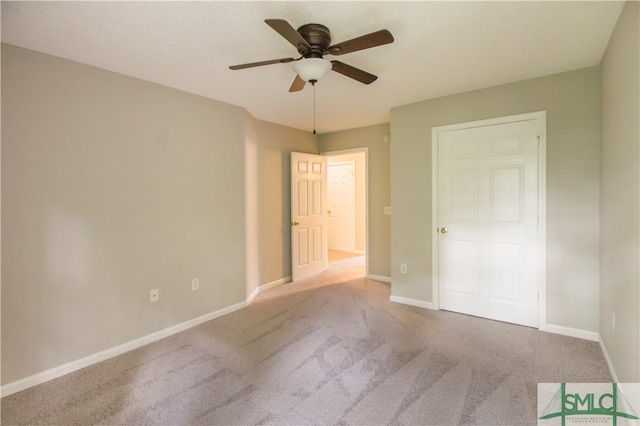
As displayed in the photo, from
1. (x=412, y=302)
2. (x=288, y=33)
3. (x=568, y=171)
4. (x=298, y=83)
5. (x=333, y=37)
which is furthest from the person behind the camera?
(x=412, y=302)

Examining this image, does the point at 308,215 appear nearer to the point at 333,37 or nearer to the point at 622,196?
the point at 333,37

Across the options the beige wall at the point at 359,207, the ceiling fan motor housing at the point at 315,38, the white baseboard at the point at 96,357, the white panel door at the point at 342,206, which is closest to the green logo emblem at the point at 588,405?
the ceiling fan motor housing at the point at 315,38

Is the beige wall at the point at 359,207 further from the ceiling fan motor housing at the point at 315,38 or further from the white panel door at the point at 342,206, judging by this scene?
the ceiling fan motor housing at the point at 315,38

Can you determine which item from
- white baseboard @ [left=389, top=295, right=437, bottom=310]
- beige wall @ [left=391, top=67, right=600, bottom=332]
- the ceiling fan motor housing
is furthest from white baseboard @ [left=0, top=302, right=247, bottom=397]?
beige wall @ [left=391, top=67, right=600, bottom=332]

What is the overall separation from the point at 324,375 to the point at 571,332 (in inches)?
91.9

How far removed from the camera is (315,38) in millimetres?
1965

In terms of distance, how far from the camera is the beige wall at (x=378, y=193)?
4785mm

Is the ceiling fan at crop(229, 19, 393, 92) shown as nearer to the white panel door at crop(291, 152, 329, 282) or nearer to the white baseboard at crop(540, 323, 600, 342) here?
the white panel door at crop(291, 152, 329, 282)

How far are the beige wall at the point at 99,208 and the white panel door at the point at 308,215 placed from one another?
4.74 ft

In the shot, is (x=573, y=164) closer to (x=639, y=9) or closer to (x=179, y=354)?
(x=639, y=9)

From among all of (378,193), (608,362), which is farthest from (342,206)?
(608,362)

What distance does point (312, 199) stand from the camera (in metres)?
5.18

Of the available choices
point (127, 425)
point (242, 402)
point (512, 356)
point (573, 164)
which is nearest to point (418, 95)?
point (573, 164)

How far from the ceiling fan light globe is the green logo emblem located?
Answer: 2.48 m
